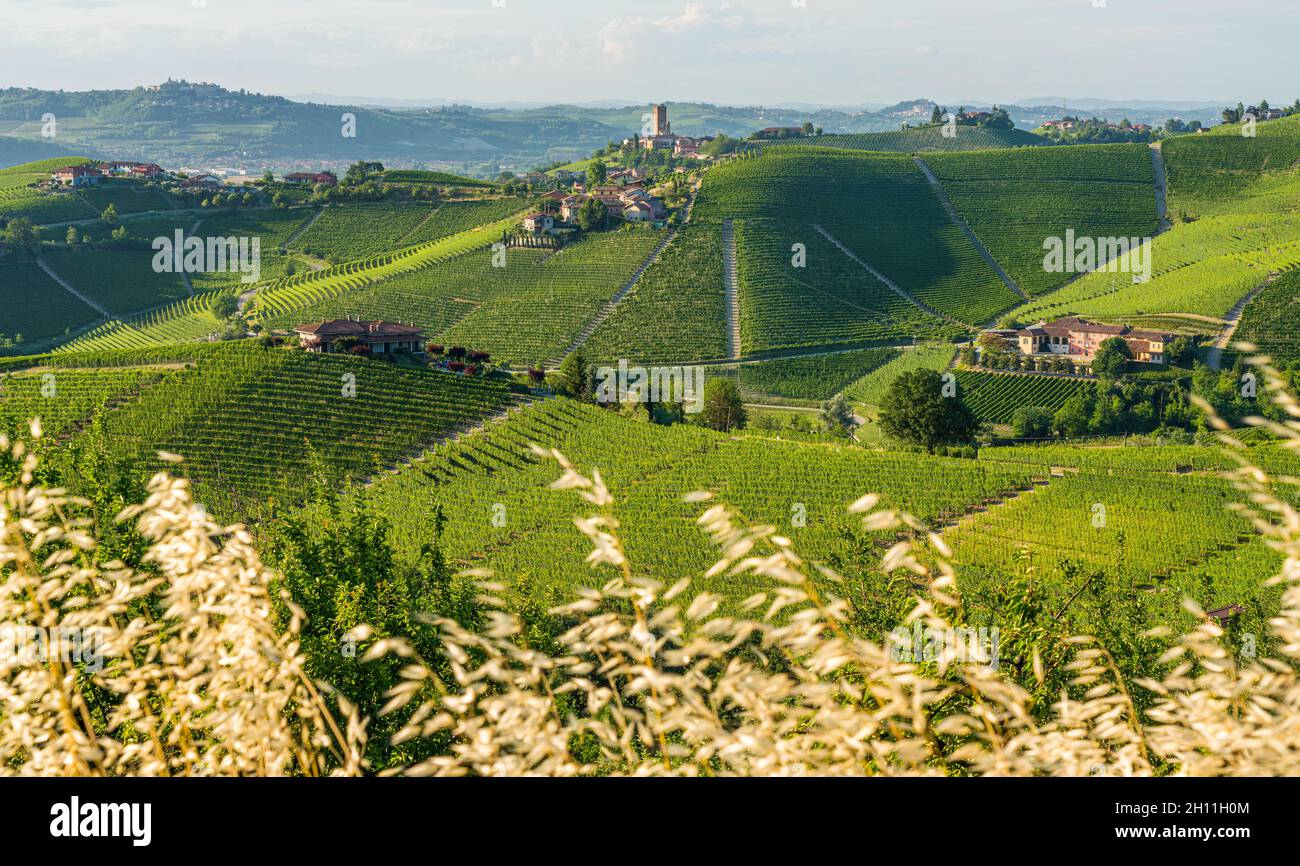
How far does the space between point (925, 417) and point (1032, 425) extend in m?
12.4

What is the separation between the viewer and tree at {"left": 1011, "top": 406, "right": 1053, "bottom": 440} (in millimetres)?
60438

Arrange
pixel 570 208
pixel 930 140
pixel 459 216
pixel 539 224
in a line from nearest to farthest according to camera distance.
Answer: pixel 539 224 → pixel 570 208 → pixel 459 216 → pixel 930 140

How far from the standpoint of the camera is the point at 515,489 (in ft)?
135

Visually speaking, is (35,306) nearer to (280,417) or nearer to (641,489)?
(280,417)

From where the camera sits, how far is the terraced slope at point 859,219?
90.1 meters

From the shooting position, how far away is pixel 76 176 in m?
118

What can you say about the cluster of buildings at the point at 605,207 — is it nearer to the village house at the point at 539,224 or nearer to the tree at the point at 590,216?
the village house at the point at 539,224

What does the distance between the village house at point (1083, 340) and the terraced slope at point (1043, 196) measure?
809 inches

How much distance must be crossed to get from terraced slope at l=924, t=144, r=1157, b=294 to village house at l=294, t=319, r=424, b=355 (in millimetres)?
60111

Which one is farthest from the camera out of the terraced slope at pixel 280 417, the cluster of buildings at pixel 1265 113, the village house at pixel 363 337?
the cluster of buildings at pixel 1265 113

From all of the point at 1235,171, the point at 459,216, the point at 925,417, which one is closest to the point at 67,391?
the point at 925,417

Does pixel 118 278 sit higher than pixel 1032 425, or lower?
higher

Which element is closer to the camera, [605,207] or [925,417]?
[925,417]

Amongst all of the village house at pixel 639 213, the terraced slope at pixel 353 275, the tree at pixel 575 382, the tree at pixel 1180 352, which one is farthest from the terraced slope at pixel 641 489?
the village house at pixel 639 213
